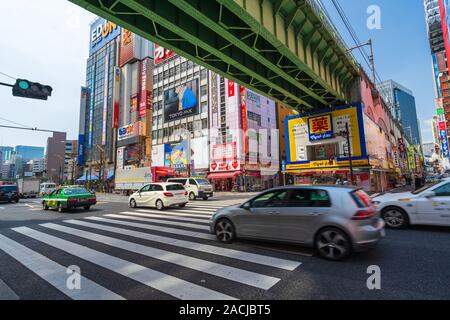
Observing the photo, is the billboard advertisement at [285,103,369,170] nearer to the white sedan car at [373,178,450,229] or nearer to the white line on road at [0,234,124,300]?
the white sedan car at [373,178,450,229]

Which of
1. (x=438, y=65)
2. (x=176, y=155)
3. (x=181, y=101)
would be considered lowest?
(x=176, y=155)

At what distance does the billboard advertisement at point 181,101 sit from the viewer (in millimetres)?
48875

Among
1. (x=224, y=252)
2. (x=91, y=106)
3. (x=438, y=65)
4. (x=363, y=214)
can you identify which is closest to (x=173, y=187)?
(x=224, y=252)

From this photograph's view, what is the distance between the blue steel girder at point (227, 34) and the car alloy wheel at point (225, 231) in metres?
8.62

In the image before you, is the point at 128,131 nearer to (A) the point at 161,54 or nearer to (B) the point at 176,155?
(A) the point at 161,54

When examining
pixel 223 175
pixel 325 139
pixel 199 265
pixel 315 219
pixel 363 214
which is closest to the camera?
pixel 199 265

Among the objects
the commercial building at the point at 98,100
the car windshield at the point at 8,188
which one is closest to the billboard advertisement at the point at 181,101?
the commercial building at the point at 98,100

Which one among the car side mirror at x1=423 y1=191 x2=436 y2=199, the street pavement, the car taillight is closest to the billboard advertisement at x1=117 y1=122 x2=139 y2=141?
the street pavement

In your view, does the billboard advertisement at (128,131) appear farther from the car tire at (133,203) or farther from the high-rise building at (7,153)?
the high-rise building at (7,153)

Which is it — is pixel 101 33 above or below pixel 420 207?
above

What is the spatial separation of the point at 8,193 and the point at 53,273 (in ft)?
85.2

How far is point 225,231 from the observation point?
592cm
